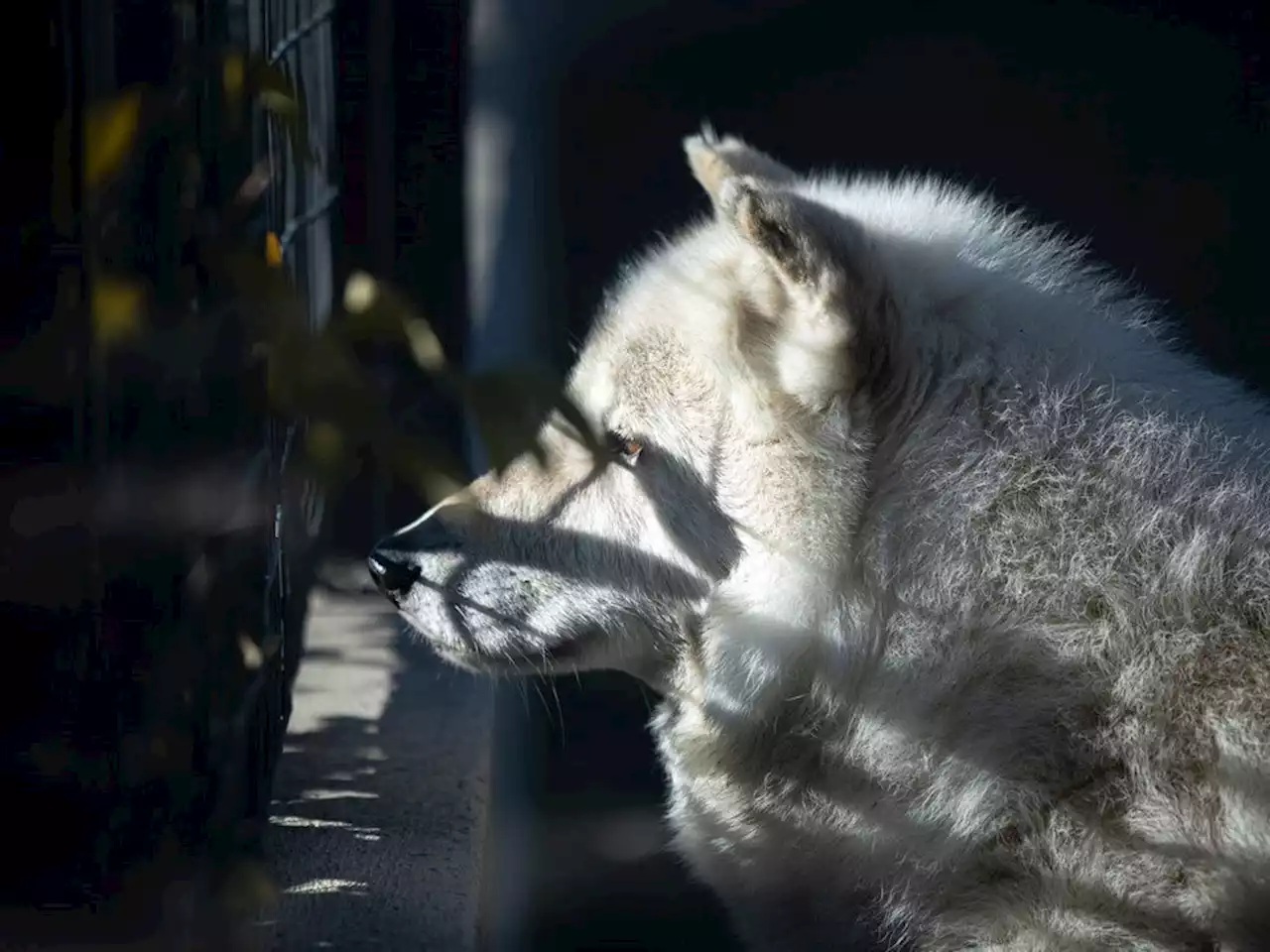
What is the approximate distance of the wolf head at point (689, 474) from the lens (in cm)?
210

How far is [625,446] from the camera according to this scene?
7.70 feet

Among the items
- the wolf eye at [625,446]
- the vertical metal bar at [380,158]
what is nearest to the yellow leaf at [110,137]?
the wolf eye at [625,446]

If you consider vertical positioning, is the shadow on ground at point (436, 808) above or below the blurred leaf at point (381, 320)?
below

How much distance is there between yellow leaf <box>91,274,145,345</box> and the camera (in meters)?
0.96

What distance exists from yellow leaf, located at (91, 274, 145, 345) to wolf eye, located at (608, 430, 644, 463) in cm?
133

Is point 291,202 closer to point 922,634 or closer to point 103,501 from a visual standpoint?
point 922,634

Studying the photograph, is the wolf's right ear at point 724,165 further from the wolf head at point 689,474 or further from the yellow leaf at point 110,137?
the yellow leaf at point 110,137

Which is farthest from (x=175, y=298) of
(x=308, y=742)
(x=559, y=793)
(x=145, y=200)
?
(x=559, y=793)

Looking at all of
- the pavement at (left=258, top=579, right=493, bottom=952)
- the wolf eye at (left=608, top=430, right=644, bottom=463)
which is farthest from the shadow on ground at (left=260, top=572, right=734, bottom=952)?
the wolf eye at (left=608, top=430, right=644, bottom=463)

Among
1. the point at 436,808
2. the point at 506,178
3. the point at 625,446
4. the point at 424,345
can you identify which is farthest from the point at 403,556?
the point at 506,178

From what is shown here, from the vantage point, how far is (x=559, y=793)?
3.61m

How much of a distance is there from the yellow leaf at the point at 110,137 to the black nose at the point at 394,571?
150cm

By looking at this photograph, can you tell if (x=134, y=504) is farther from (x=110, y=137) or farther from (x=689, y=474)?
(x=689, y=474)

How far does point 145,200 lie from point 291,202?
2.05 meters
